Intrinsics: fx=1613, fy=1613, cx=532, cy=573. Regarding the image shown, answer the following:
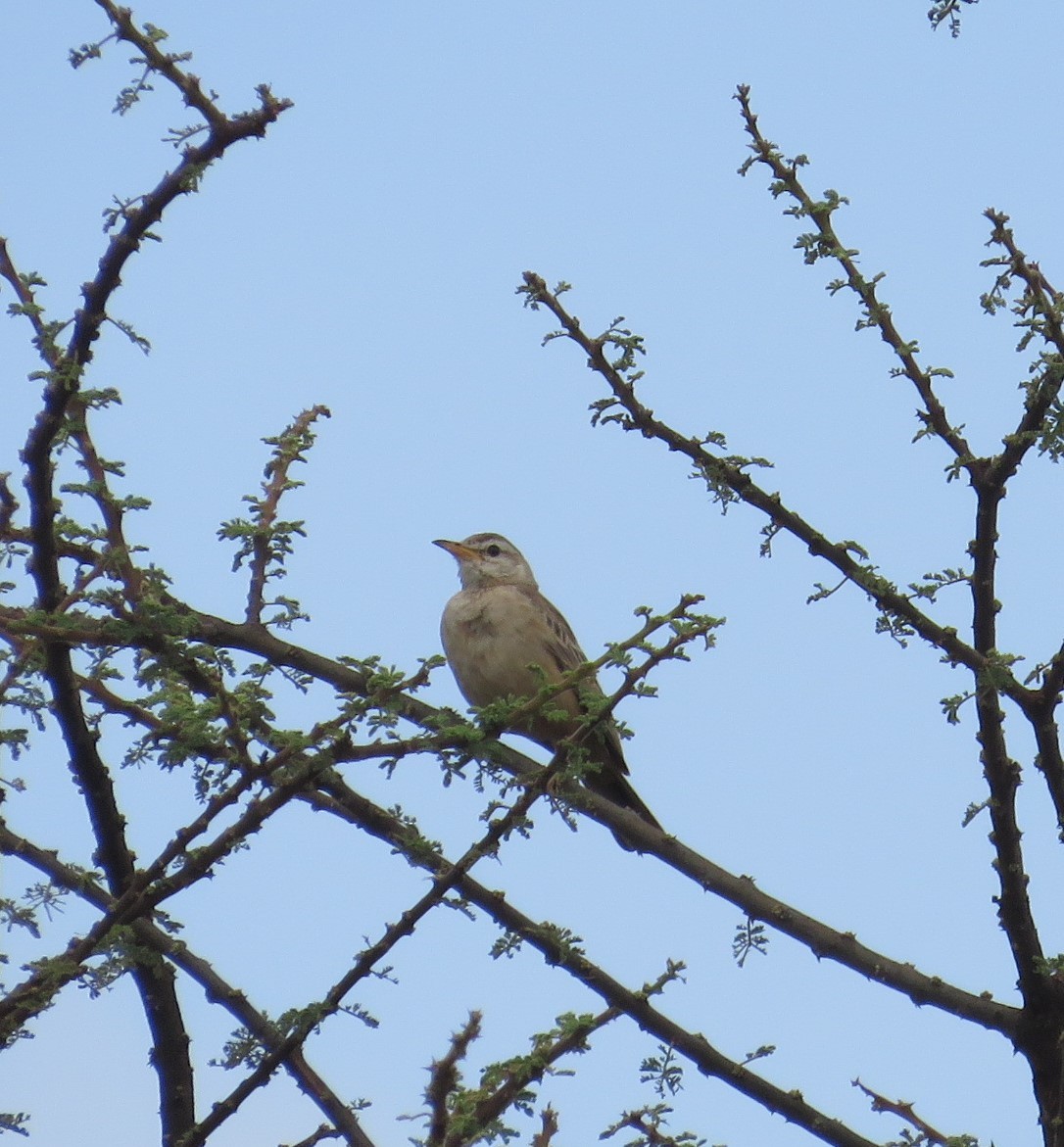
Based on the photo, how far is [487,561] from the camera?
30.2 ft

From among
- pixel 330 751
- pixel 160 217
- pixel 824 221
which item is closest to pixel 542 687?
pixel 330 751

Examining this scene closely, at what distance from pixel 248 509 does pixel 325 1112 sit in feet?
5.73

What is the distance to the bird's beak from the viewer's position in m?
9.27

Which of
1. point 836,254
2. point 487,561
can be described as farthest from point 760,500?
point 487,561

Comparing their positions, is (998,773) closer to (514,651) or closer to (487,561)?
(514,651)

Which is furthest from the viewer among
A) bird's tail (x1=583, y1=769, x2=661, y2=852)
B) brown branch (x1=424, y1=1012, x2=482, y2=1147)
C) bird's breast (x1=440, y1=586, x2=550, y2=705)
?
bird's breast (x1=440, y1=586, x2=550, y2=705)

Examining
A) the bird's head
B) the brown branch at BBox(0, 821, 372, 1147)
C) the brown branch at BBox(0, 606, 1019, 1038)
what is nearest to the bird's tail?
the bird's head

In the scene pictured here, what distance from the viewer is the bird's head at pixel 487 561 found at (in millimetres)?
9062

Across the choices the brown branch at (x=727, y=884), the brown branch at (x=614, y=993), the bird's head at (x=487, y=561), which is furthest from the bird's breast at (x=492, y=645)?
the brown branch at (x=614, y=993)

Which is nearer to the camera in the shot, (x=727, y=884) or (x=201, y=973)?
(x=201, y=973)

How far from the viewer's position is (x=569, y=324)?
464cm

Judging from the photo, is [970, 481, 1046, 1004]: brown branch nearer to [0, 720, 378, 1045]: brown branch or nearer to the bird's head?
[0, 720, 378, 1045]: brown branch

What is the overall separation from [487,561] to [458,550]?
218 millimetres

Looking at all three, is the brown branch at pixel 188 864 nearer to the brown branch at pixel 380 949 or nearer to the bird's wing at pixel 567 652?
the brown branch at pixel 380 949
